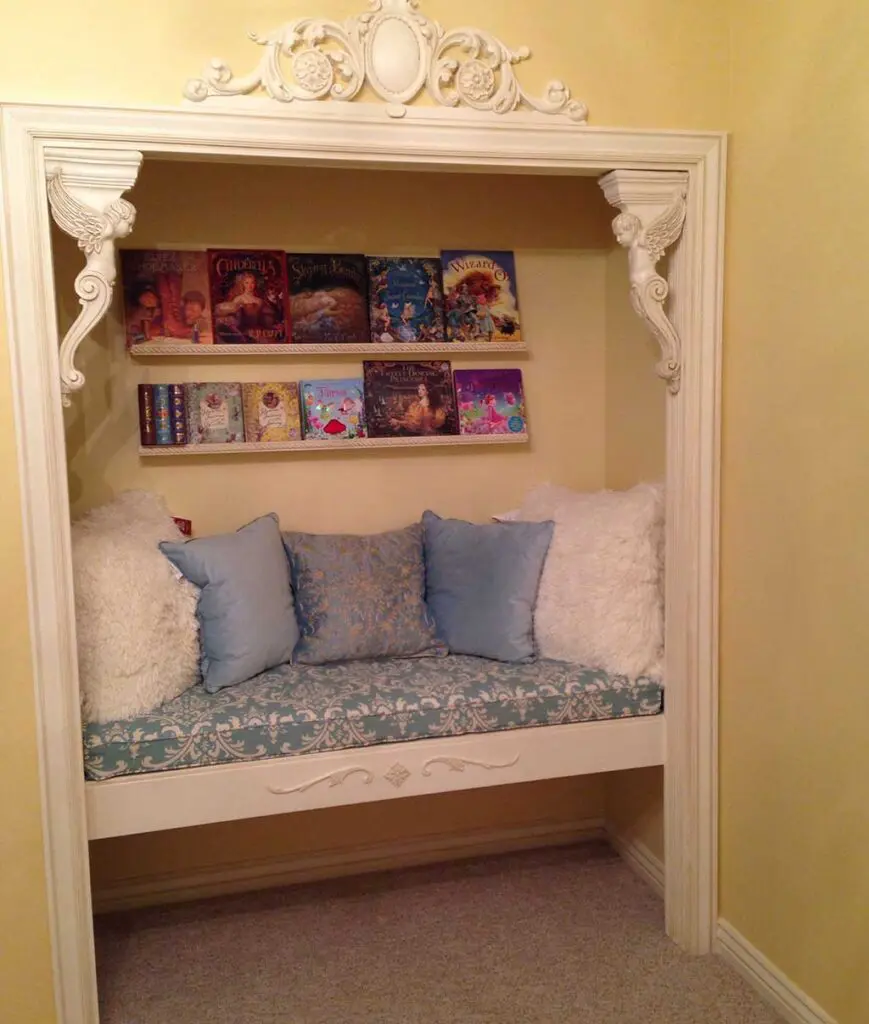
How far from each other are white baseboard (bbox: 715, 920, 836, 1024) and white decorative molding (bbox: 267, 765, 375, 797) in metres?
1.03

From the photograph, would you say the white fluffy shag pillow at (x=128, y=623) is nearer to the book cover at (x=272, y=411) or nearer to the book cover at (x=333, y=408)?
the book cover at (x=272, y=411)

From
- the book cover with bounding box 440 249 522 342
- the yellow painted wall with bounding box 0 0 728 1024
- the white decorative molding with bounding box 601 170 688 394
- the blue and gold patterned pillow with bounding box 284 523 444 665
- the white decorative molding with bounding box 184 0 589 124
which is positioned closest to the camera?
the yellow painted wall with bounding box 0 0 728 1024

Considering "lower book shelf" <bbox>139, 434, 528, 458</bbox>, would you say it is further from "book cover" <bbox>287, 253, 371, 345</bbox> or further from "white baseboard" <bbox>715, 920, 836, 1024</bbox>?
"white baseboard" <bbox>715, 920, 836, 1024</bbox>

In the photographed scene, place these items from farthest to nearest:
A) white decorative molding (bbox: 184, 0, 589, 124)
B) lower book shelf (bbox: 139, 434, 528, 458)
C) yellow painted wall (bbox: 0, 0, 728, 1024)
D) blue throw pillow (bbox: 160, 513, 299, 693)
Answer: lower book shelf (bbox: 139, 434, 528, 458) → blue throw pillow (bbox: 160, 513, 299, 693) → white decorative molding (bbox: 184, 0, 589, 124) → yellow painted wall (bbox: 0, 0, 728, 1024)

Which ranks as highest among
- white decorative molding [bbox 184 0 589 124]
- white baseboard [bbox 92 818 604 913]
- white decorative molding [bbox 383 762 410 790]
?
white decorative molding [bbox 184 0 589 124]

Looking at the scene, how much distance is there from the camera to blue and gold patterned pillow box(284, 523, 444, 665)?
Answer: 2.57 metres

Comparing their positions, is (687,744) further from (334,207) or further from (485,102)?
(334,207)

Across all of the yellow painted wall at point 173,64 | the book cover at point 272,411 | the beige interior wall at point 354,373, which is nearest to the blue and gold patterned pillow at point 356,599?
the beige interior wall at point 354,373

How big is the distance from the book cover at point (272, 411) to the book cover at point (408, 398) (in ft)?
0.73

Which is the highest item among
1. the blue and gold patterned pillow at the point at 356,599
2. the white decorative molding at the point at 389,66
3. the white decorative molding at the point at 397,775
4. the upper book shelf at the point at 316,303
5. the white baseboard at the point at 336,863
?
the white decorative molding at the point at 389,66

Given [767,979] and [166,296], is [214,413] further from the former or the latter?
[767,979]

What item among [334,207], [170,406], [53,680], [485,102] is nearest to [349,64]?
[485,102]

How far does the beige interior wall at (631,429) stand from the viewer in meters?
2.78

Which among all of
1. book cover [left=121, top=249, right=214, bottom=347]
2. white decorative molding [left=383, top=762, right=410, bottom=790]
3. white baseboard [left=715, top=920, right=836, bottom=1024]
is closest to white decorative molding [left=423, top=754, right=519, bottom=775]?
white decorative molding [left=383, top=762, right=410, bottom=790]
